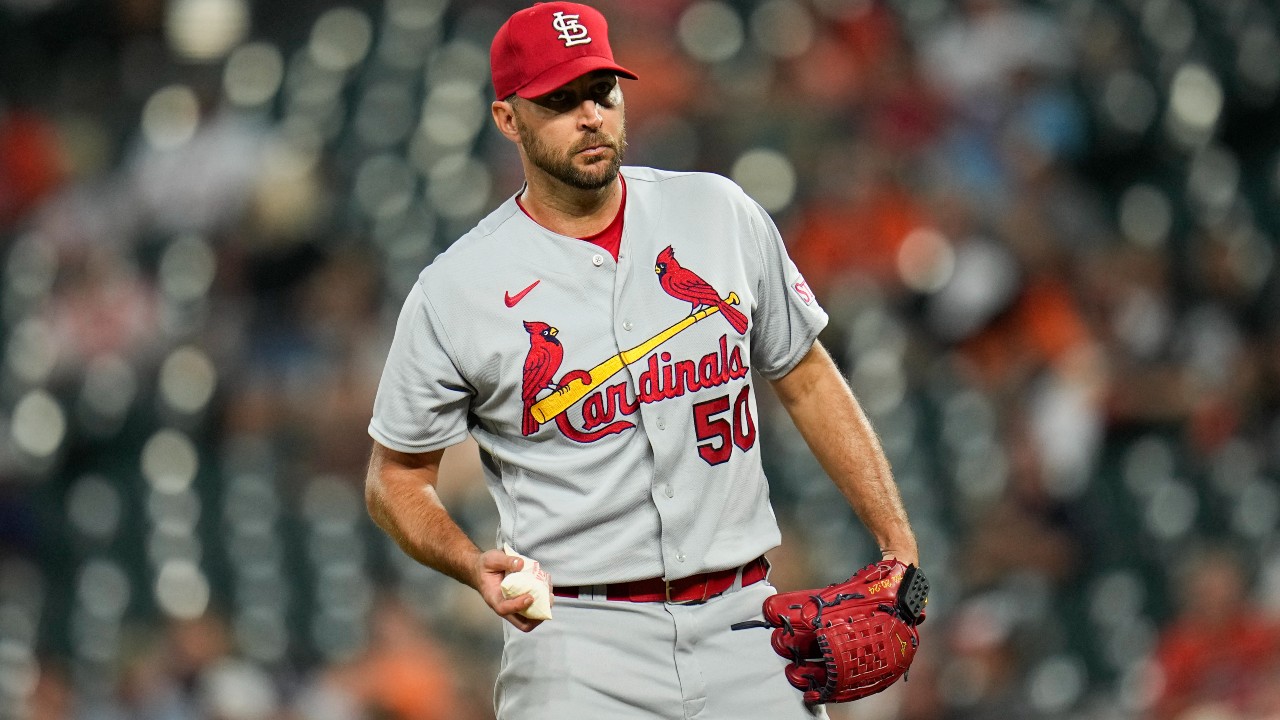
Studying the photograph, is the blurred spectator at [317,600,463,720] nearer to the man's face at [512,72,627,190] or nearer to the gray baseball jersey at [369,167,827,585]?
the gray baseball jersey at [369,167,827,585]

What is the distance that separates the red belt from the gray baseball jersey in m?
0.04

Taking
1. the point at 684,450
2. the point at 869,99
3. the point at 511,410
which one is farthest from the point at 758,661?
the point at 869,99

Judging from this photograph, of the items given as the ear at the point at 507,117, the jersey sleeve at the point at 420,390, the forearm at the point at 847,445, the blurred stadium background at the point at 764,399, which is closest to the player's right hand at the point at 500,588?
the jersey sleeve at the point at 420,390

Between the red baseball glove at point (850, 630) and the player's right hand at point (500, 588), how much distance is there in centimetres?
46

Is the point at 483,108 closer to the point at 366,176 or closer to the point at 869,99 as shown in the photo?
the point at 366,176

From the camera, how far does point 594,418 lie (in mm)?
2654

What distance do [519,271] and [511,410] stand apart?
8.9 inches

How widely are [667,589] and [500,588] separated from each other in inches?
14.5

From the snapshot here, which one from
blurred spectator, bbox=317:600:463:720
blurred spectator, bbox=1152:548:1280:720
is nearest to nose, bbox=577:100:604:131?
blurred spectator, bbox=1152:548:1280:720

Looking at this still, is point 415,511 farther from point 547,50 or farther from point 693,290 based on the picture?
point 547,50

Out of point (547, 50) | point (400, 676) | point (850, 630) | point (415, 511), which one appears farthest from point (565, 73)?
point (400, 676)

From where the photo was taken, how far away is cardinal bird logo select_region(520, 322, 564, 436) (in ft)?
8.67

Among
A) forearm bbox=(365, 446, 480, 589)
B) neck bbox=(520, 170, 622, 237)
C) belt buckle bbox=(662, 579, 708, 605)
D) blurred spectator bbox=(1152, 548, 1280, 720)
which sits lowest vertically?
blurred spectator bbox=(1152, 548, 1280, 720)

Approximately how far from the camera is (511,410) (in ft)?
8.79
